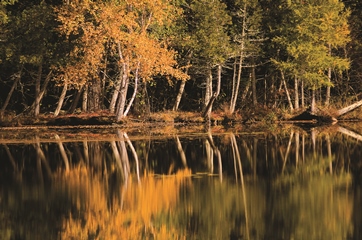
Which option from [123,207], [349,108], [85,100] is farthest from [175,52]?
[123,207]

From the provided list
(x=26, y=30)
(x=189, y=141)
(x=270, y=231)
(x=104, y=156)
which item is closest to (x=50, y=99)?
(x=26, y=30)

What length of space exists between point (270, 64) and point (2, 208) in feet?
124

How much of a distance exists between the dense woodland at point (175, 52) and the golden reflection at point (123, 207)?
23416 mm

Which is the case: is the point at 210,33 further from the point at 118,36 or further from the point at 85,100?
the point at 85,100

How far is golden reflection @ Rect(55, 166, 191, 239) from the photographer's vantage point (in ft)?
37.9

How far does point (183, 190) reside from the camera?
15.8 metres

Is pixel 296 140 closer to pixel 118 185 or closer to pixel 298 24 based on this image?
pixel 118 185

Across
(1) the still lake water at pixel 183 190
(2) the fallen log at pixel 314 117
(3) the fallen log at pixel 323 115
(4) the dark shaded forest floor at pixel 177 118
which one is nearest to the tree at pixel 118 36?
(4) the dark shaded forest floor at pixel 177 118

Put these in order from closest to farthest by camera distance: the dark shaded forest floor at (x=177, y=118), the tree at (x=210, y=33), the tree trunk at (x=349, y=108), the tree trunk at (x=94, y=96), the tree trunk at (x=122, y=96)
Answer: the tree trunk at (x=122, y=96) → the dark shaded forest floor at (x=177, y=118) → the tree trunk at (x=94, y=96) → the tree trunk at (x=349, y=108) → the tree at (x=210, y=33)

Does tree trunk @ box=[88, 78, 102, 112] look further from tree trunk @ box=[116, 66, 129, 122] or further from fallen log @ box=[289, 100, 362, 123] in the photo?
fallen log @ box=[289, 100, 362, 123]

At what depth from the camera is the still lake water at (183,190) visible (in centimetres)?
1169

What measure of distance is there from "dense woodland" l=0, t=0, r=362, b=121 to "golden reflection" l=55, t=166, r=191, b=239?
23416 mm

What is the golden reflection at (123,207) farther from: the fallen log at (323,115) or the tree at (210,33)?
the fallen log at (323,115)

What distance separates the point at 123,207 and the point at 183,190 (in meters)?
2.21
